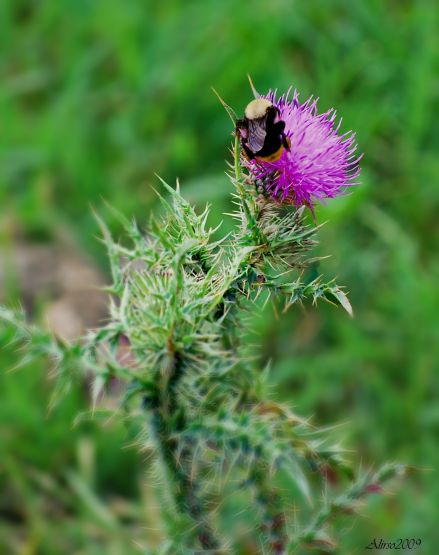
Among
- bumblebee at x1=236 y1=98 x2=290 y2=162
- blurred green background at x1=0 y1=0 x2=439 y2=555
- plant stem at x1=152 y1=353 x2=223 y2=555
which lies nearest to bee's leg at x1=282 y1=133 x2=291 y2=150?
bumblebee at x1=236 y1=98 x2=290 y2=162

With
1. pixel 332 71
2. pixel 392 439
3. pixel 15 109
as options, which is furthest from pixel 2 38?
pixel 392 439

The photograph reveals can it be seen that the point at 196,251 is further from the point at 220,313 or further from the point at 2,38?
the point at 2,38
